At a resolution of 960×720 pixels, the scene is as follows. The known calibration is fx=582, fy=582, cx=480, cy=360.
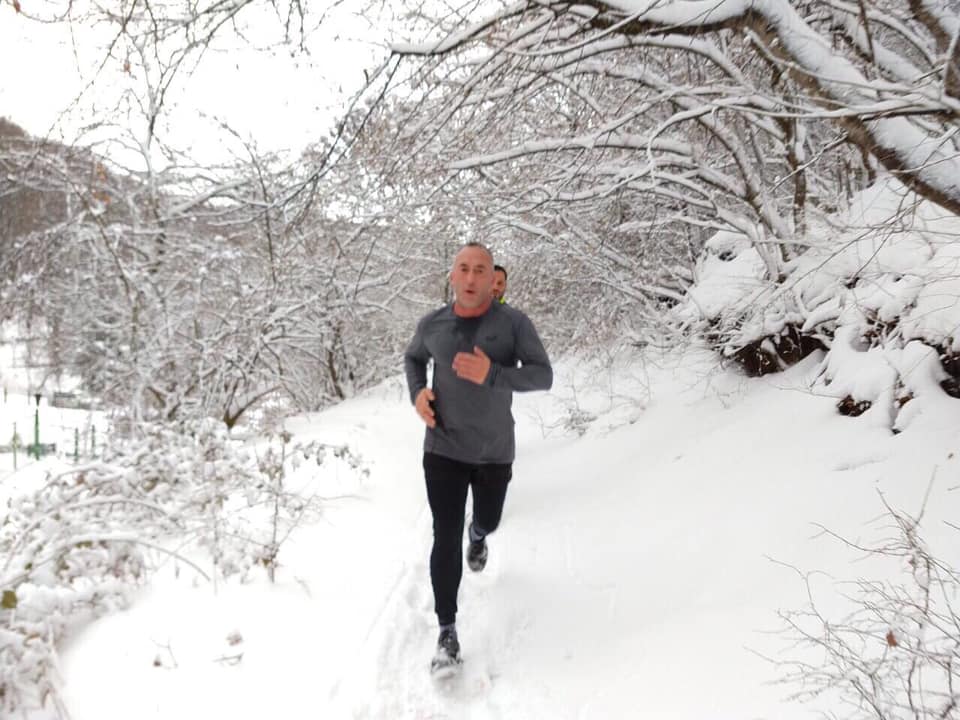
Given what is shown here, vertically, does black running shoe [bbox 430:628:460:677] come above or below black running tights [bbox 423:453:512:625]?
below

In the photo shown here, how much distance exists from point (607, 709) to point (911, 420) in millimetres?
2302

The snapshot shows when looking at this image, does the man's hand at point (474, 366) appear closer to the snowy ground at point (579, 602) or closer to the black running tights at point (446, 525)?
the black running tights at point (446, 525)

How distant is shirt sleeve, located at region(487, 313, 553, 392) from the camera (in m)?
2.63

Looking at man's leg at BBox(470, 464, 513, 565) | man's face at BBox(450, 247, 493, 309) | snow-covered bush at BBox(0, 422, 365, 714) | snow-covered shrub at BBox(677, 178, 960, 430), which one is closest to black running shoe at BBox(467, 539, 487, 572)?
man's leg at BBox(470, 464, 513, 565)

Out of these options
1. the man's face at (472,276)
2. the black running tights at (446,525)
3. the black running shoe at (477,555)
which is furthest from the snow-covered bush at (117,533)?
the man's face at (472,276)

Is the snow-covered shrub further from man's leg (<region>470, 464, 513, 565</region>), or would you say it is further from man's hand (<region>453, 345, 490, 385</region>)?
man's leg (<region>470, 464, 513, 565</region>)

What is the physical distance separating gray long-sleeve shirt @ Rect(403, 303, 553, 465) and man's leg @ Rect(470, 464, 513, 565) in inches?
4.0

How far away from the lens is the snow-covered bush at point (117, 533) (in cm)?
214

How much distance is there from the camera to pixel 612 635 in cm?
285

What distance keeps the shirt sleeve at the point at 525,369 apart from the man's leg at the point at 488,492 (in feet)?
1.57

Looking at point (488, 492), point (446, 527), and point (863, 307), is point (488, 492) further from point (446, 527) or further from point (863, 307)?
point (863, 307)

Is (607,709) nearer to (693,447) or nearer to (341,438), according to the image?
(693,447)

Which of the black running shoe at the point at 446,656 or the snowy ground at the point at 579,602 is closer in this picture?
the snowy ground at the point at 579,602

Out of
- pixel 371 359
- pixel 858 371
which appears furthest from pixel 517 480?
pixel 371 359
